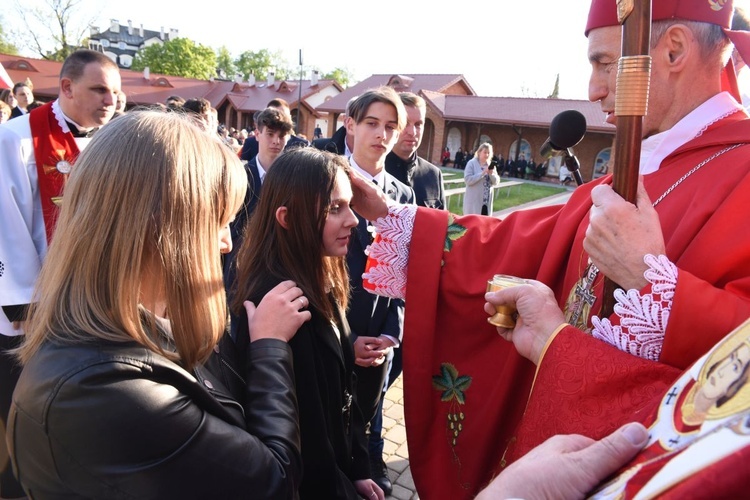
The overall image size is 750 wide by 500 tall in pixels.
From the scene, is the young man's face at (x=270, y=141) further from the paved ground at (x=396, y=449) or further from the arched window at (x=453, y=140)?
the arched window at (x=453, y=140)

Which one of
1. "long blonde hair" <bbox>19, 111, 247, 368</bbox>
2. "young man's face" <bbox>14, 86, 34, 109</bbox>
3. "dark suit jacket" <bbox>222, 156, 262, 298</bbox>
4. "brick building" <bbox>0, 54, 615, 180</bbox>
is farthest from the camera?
"brick building" <bbox>0, 54, 615, 180</bbox>

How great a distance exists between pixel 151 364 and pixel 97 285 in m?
0.22

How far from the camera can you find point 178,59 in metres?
53.5

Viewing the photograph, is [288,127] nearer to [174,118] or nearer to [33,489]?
[174,118]

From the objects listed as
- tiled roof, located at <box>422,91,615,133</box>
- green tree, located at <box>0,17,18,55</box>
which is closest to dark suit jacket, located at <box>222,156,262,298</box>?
tiled roof, located at <box>422,91,615,133</box>

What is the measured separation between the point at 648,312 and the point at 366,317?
1875 millimetres

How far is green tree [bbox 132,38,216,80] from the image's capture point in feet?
175

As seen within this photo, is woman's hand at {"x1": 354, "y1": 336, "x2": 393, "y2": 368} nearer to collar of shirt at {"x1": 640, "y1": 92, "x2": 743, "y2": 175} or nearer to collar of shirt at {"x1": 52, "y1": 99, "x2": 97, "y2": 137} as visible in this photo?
collar of shirt at {"x1": 640, "y1": 92, "x2": 743, "y2": 175}

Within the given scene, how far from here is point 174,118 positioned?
1.24 m

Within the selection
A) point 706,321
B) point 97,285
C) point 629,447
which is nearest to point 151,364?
point 97,285

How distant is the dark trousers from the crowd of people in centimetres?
154

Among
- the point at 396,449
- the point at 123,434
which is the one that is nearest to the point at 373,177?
the point at 396,449

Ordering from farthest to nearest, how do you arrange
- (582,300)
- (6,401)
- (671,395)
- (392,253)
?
(6,401)
(392,253)
(582,300)
(671,395)

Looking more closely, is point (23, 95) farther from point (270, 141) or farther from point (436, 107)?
point (436, 107)
